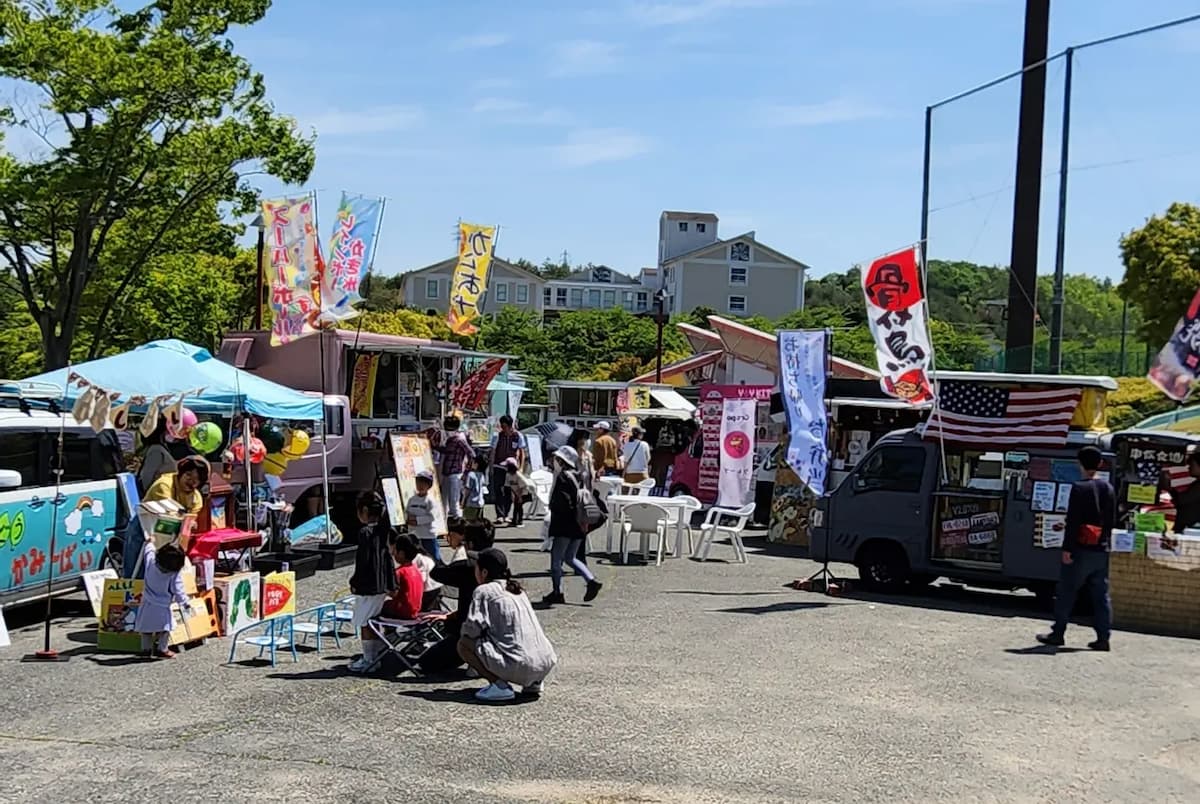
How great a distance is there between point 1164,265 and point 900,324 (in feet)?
59.1

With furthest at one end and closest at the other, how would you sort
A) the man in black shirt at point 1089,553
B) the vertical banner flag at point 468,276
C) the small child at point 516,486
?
the vertical banner flag at point 468,276 < the small child at point 516,486 < the man in black shirt at point 1089,553

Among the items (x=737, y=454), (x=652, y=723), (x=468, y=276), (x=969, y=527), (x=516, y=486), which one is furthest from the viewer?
(x=468, y=276)

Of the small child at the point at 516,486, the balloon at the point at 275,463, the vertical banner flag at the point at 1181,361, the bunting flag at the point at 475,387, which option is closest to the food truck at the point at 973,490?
the vertical banner flag at the point at 1181,361

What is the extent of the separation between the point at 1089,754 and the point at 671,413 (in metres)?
20.5

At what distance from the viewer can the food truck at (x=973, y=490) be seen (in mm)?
11945

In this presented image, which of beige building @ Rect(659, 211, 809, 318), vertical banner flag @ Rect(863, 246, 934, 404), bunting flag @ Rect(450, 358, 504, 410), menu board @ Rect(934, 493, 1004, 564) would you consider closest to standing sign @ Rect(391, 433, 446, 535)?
bunting flag @ Rect(450, 358, 504, 410)

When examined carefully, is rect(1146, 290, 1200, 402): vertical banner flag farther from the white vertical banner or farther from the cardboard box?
the white vertical banner

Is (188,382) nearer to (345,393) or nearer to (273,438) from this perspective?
(273,438)

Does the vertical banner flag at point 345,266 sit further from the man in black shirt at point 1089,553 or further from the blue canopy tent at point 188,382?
the man in black shirt at point 1089,553

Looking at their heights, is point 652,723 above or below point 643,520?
below

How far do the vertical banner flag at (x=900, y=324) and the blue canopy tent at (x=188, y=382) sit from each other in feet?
21.2

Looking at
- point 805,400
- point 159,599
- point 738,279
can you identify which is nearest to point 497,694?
point 159,599

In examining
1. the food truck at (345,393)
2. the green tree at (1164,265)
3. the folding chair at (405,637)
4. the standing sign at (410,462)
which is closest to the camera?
the folding chair at (405,637)

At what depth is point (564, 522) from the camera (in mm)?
11430
